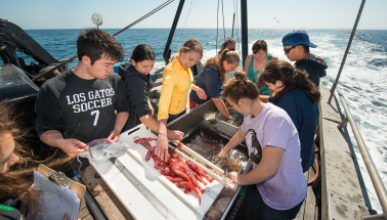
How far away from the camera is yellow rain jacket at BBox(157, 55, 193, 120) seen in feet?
7.50

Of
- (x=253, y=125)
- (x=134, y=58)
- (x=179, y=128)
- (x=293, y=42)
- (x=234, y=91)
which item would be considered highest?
(x=293, y=42)

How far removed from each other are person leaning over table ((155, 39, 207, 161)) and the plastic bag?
0.40 meters

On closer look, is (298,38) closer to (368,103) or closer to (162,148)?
(162,148)

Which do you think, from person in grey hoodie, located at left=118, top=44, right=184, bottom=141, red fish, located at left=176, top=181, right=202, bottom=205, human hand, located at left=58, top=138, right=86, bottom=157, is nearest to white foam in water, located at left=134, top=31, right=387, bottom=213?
red fish, located at left=176, top=181, right=202, bottom=205

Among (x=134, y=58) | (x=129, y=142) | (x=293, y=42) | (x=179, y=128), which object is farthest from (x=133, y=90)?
(x=293, y=42)

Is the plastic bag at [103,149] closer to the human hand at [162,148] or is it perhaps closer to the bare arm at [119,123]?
the bare arm at [119,123]

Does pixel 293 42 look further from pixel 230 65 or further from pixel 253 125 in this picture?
pixel 253 125

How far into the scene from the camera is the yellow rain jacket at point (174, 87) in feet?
7.50

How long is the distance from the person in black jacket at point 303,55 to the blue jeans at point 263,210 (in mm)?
1677

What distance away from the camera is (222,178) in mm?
1624

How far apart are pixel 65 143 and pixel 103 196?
67cm

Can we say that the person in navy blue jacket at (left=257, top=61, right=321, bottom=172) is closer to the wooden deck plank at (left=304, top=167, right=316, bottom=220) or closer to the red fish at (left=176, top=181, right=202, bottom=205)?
the red fish at (left=176, top=181, right=202, bottom=205)

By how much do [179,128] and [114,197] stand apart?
1432 mm

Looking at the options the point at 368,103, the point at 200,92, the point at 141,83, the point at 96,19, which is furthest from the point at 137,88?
the point at 368,103
